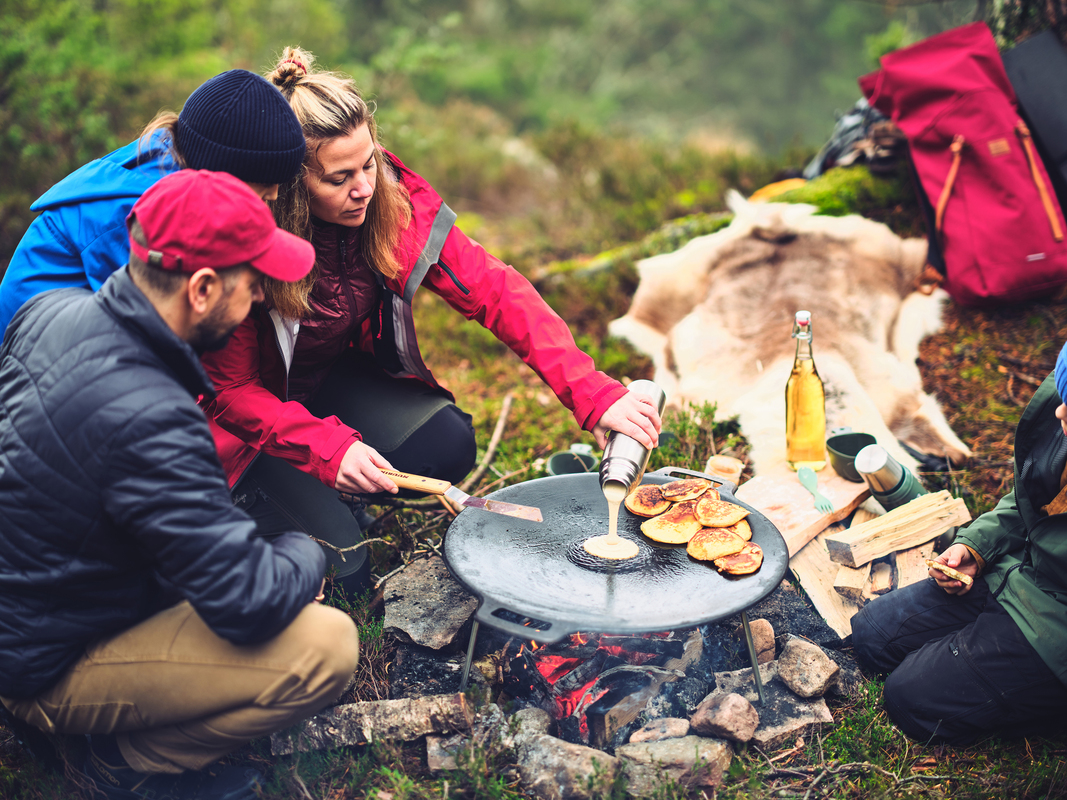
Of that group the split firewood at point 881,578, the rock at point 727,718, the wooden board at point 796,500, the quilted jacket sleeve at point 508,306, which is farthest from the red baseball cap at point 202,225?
the split firewood at point 881,578

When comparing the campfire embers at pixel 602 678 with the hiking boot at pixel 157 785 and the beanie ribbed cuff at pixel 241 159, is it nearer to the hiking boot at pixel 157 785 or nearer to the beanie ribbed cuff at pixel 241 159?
the hiking boot at pixel 157 785

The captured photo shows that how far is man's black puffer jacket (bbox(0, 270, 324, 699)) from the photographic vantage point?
178 centimetres

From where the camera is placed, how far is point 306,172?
8.68 ft

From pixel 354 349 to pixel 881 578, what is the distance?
249 cm

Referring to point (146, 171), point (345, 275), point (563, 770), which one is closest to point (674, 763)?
point (563, 770)

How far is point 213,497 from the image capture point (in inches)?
72.6

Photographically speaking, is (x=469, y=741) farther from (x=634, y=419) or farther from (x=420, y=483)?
(x=634, y=419)

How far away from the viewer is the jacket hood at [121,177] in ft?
8.27

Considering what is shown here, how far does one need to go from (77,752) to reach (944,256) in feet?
16.5

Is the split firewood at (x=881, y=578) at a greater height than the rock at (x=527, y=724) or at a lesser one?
lesser

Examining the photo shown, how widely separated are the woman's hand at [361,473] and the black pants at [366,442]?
612 mm

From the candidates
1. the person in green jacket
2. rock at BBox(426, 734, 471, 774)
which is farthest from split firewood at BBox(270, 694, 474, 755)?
→ the person in green jacket

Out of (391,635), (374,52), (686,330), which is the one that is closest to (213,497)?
(391,635)

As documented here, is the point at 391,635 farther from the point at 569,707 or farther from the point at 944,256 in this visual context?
the point at 944,256
